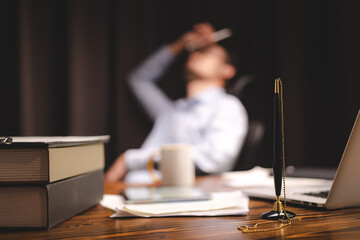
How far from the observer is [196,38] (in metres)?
1.81

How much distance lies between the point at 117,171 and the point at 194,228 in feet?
3.98

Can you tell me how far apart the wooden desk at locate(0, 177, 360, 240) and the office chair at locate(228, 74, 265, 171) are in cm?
120

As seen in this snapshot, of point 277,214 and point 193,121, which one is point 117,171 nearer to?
point 193,121

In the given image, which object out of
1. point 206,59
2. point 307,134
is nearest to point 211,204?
point 206,59

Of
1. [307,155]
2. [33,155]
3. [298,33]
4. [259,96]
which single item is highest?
[298,33]

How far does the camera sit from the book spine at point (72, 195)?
0.54 m

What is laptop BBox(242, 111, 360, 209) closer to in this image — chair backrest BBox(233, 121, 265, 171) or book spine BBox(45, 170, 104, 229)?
book spine BBox(45, 170, 104, 229)

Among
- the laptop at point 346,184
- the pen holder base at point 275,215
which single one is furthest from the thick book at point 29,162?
the laptop at point 346,184


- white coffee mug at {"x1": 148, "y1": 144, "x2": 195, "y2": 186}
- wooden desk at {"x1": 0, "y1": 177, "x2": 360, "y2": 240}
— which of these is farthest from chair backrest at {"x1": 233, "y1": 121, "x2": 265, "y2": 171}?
wooden desk at {"x1": 0, "y1": 177, "x2": 360, "y2": 240}

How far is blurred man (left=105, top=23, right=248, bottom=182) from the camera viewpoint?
5.70 ft

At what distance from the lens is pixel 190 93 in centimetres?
179

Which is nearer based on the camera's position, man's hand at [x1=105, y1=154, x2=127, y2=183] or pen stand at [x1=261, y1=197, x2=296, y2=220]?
pen stand at [x1=261, y1=197, x2=296, y2=220]

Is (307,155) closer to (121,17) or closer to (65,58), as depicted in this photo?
(121,17)

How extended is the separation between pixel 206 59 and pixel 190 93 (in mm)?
190
